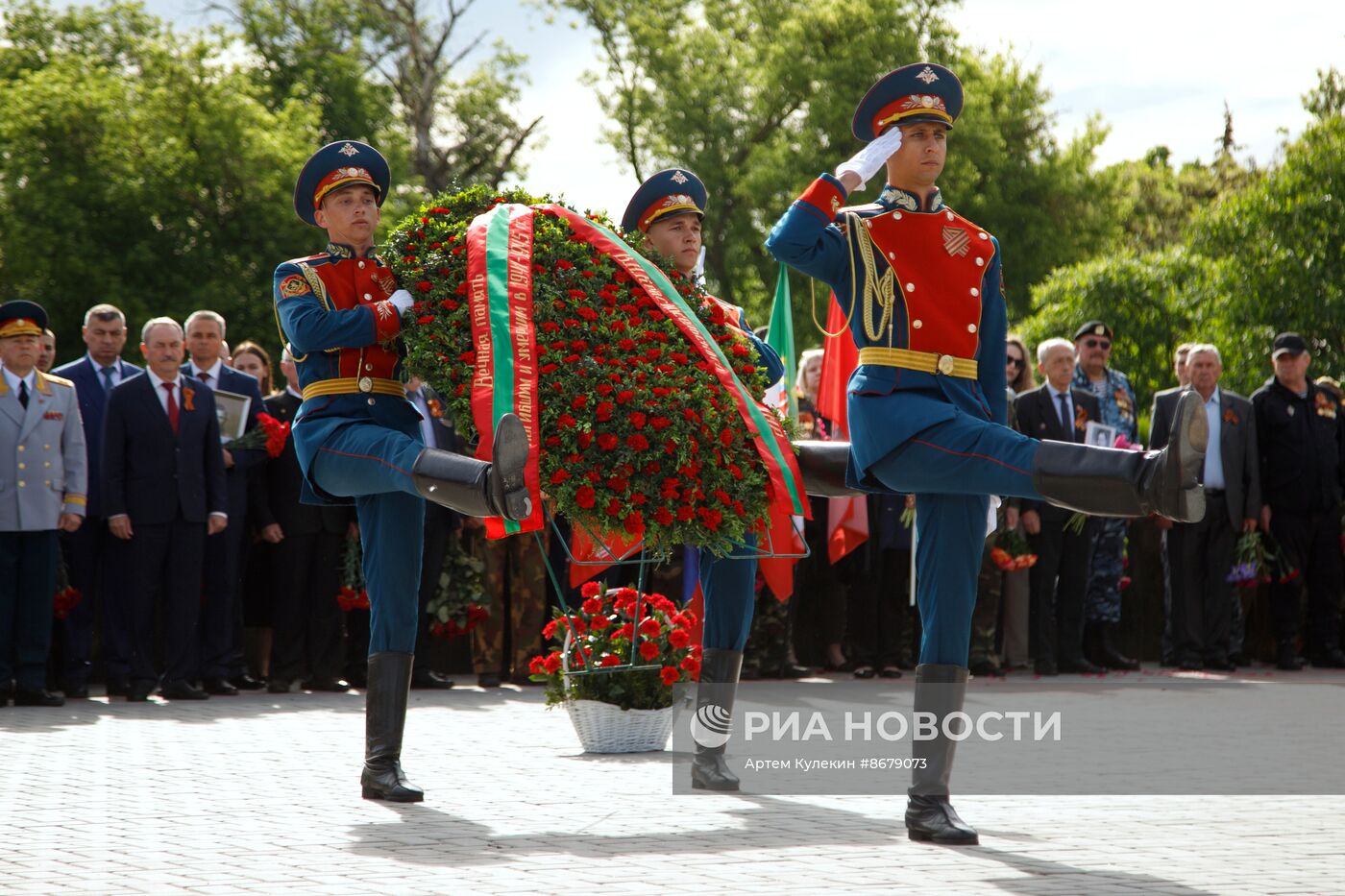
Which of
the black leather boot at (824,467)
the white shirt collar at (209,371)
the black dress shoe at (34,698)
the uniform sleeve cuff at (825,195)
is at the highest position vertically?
the white shirt collar at (209,371)

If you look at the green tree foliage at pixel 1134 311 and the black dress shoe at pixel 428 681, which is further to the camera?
the green tree foliage at pixel 1134 311

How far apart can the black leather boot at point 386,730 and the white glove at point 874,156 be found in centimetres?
257

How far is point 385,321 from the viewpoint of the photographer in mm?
6496

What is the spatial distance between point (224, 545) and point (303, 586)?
0.60 metres

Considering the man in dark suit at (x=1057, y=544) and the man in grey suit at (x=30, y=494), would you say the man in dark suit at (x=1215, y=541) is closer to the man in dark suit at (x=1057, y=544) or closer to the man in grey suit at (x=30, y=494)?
the man in dark suit at (x=1057, y=544)

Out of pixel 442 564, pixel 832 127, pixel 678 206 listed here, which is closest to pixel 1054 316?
pixel 832 127

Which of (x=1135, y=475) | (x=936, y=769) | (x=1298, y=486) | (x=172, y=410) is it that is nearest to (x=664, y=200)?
(x=1135, y=475)

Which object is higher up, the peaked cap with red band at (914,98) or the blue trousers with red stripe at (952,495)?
the peaked cap with red band at (914,98)

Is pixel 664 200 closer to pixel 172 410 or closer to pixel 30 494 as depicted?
pixel 172 410

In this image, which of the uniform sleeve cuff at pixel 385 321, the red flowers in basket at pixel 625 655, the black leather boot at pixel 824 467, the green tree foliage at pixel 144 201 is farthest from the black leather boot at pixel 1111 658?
the green tree foliage at pixel 144 201

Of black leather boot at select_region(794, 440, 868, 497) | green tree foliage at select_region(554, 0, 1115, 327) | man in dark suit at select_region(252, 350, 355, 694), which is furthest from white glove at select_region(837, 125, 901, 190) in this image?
green tree foliage at select_region(554, 0, 1115, 327)

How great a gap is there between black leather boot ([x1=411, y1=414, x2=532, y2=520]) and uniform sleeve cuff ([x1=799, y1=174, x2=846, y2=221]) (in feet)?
4.28

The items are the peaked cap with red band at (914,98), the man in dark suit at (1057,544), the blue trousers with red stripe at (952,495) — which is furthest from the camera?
the man in dark suit at (1057,544)

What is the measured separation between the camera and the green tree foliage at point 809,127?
41406 mm
